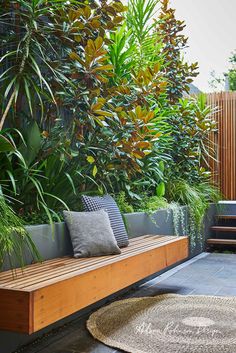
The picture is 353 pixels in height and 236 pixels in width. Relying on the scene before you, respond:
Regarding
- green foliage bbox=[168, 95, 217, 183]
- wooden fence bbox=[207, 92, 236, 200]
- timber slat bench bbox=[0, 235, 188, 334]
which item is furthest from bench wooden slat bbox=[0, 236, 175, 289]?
wooden fence bbox=[207, 92, 236, 200]

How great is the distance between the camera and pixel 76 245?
123 inches

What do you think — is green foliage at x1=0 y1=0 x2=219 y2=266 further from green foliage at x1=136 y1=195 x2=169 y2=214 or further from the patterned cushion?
the patterned cushion

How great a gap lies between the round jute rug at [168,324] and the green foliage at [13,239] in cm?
65

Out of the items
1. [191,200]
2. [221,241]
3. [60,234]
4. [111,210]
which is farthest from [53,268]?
[221,241]

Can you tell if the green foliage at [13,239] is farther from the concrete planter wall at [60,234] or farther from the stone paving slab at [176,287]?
the stone paving slab at [176,287]

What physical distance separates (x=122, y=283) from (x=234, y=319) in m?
0.78

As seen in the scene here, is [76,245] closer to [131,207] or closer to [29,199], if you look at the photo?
[29,199]

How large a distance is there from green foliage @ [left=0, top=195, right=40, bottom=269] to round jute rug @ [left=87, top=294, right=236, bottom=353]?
0.65m

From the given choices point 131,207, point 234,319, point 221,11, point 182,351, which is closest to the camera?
point 182,351

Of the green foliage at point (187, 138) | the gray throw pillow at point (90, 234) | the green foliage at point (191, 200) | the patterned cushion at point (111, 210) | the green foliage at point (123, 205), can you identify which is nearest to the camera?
the gray throw pillow at point (90, 234)

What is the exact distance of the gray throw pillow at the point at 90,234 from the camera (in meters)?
3.11

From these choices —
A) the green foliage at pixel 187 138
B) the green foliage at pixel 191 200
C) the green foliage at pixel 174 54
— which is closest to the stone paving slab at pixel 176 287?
the green foliage at pixel 191 200

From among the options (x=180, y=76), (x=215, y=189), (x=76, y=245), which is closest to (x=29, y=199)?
(x=76, y=245)

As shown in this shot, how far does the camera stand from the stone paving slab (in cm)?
251
